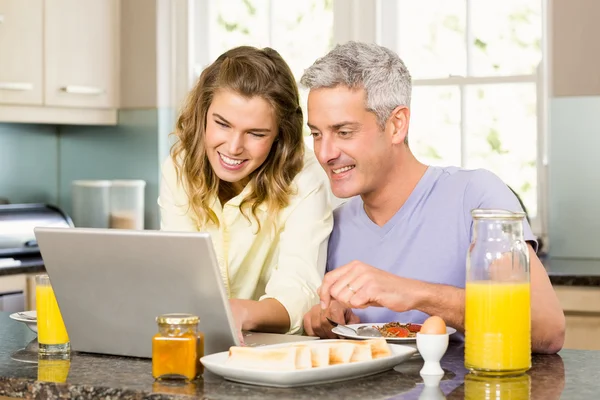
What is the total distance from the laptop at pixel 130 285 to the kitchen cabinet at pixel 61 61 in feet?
7.69

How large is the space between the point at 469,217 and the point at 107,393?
0.98 metres

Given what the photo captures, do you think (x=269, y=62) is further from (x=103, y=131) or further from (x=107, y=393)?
(x=103, y=131)

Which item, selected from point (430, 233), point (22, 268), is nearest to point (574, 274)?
point (430, 233)

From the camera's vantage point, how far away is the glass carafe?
145 centimetres

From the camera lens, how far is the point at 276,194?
2176mm

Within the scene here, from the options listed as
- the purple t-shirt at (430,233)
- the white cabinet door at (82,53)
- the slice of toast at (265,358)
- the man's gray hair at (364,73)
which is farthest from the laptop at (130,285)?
the white cabinet door at (82,53)

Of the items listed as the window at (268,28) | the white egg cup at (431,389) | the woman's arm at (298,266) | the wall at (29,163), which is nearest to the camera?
the white egg cup at (431,389)

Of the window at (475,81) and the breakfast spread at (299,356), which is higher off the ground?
the window at (475,81)

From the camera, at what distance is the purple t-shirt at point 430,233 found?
2.07m

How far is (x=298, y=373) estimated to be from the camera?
4.48 feet

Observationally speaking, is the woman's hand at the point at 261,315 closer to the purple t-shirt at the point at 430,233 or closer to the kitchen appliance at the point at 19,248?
the purple t-shirt at the point at 430,233

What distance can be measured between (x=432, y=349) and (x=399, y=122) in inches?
31.2

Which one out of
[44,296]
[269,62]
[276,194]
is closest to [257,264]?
[276,194]

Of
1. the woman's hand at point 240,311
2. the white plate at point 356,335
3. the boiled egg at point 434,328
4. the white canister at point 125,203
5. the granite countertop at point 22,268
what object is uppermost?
the white canister at point 125,203
